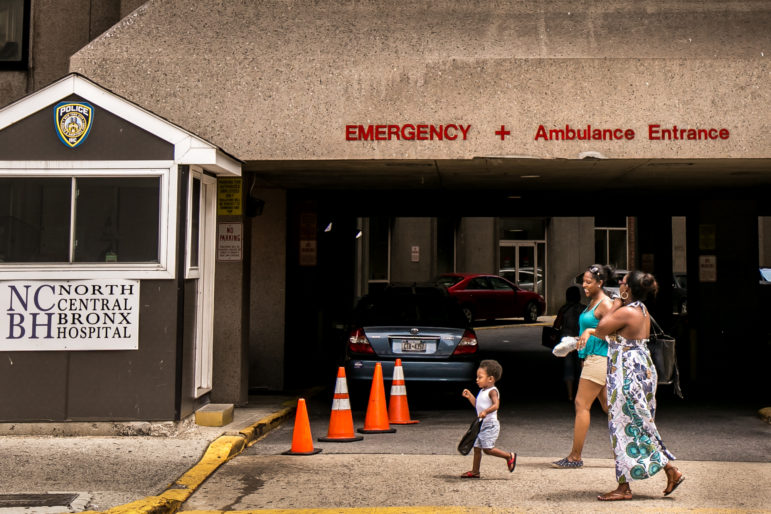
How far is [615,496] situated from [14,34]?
9730mm

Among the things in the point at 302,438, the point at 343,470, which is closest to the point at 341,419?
the point at 302,438

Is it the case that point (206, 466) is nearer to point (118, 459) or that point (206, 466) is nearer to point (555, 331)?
point (118, 459)

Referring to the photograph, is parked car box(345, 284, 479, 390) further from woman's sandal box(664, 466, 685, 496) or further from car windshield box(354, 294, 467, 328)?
woman's sandal box(664, 466, 685, 496)

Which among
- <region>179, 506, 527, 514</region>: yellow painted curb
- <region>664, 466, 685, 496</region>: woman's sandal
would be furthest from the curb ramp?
<region>664, 466, 685, 496</region>: woman's sandal

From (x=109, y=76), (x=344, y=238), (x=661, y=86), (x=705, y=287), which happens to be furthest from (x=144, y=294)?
(x=344, y=238)

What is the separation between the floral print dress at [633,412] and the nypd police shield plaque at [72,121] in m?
5.46

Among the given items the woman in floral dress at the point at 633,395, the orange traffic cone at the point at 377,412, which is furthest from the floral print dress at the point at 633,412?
the orange traffic cone at the point at 377,412

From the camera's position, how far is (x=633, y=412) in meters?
6.46

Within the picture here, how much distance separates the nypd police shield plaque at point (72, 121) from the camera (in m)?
8.65

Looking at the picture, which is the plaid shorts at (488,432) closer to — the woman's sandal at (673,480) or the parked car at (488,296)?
the woman's sandal at (673,480)

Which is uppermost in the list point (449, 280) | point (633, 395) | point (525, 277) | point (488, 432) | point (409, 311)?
point (525, 277)

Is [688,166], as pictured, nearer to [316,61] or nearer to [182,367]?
[316,61]

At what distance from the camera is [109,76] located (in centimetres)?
987

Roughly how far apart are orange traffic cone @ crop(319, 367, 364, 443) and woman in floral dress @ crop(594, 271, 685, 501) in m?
3.18
